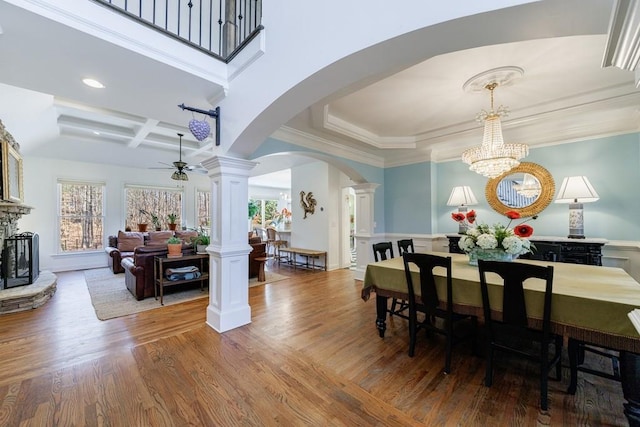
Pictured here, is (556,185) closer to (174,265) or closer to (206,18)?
(206,18)

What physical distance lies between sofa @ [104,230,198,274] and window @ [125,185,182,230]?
1.99ft

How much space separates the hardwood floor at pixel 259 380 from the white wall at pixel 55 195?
3.74 metres

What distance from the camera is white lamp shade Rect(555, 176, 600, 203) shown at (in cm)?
320

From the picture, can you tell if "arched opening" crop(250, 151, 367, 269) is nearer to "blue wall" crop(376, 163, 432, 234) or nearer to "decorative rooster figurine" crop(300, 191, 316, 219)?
"decorative rooster figurine" crop(300, 191, 316, 219)

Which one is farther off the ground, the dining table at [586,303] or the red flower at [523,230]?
the red flower at [523,230]

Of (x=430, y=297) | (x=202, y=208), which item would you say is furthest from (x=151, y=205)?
(x=430, y=297)

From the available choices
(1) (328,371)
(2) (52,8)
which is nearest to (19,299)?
(2) (52,8)

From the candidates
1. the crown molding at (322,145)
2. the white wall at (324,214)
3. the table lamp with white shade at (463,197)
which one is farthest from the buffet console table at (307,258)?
the table lamp with white shade at (463,197)

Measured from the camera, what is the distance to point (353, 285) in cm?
487

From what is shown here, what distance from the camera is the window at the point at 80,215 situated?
246 inches

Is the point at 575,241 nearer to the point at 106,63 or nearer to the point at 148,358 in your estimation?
the point at 148,358

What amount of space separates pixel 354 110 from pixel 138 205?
683cm

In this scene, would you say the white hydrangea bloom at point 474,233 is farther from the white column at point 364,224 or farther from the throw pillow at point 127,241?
the throw pillow at point 127,241

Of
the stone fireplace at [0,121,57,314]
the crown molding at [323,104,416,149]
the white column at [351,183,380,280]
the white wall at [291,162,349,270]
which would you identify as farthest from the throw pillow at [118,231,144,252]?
the crown molding at [323,104,416,149]
